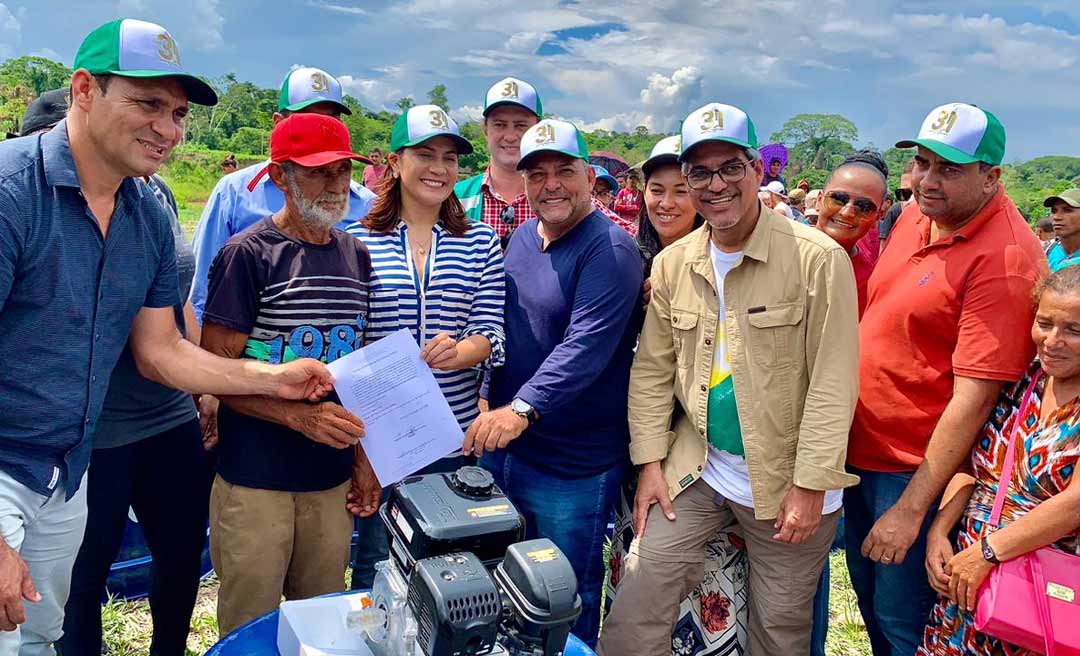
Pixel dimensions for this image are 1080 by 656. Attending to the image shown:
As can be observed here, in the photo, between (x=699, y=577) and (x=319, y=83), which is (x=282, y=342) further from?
(x=319, y=83)

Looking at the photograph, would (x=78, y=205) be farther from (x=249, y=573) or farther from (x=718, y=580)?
(x=718, y=580)

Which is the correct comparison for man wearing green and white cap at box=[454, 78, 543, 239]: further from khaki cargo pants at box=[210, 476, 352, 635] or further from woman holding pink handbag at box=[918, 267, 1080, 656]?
woman holding pink handbag at box=[918, 267, 1080, 656]

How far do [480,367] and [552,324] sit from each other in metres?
→ 0.34

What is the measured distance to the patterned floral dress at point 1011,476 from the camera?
2.31 meters

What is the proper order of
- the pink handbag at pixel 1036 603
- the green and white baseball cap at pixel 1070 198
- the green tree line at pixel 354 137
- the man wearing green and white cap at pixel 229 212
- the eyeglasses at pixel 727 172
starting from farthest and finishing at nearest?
A: the green tree line at pixel 354 137 < the green and white baseball cap at pixel 1070 198 < the man wearing green and white cap at pixel 229 212 < the eyeglasses at pixel 727 172 < the pink handbag at pixel 1036 603

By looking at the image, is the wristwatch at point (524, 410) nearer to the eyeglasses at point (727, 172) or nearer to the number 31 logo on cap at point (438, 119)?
the eyeglasses at point (727, 172)

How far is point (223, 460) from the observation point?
2.56 metres

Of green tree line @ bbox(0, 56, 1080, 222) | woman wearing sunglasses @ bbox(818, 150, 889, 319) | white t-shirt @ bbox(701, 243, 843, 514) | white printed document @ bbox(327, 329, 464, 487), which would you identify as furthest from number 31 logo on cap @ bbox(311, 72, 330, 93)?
green tree line @ bbox(0, 56, 1080, 222)

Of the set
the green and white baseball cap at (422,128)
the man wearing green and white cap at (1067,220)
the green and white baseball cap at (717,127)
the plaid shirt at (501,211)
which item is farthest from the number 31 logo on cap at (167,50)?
the man wearing green and white cap at (1067,220)

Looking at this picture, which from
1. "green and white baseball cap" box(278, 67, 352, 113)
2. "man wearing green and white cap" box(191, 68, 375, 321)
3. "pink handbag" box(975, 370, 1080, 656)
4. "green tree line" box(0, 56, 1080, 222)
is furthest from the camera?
"green tree line" box(0, 56, 1080, 222)

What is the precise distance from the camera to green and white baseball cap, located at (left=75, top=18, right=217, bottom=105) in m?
1.93

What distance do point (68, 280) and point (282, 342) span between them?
0.67 meters

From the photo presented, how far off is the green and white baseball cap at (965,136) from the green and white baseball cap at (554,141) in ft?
4.10

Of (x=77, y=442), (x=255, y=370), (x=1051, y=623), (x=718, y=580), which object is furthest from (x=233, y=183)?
(x=1051, y=623)
